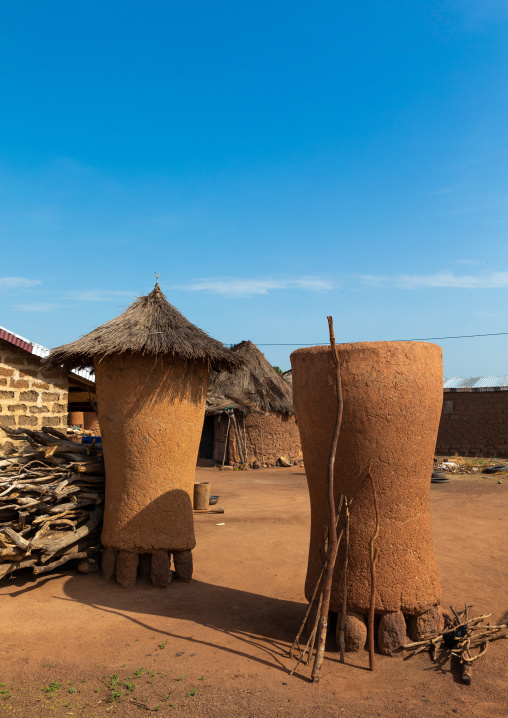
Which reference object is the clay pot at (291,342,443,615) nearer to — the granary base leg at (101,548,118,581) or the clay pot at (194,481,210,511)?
the granary base leg at (101,548,118,581)

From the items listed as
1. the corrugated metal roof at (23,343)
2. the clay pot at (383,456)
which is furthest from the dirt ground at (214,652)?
the corrugated metal roof at (23,343)

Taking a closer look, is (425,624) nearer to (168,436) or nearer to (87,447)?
(168,436)

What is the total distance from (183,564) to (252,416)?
12.5m

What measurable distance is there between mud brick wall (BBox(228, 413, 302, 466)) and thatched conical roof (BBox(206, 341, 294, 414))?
357 mm

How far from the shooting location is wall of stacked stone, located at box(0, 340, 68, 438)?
24.6ft

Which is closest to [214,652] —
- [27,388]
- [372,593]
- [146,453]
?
[372,593]

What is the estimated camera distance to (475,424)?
61.5 ft

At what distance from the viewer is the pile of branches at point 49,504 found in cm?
528

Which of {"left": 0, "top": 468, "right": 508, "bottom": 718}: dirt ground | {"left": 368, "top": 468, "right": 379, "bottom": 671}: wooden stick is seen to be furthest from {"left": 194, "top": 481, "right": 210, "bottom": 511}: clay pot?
{"left": 368, "top": 468, "right": 379, "bottom": 671}: wooden stick

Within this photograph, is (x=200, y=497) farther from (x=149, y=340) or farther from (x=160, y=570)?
(x=149, y=340)

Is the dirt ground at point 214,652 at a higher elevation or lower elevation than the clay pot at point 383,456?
lower

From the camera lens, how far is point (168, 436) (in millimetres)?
5574

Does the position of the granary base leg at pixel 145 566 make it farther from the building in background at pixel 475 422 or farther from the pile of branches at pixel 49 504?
the building in background at pixel 475 422

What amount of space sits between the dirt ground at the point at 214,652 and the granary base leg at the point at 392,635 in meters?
0.07
